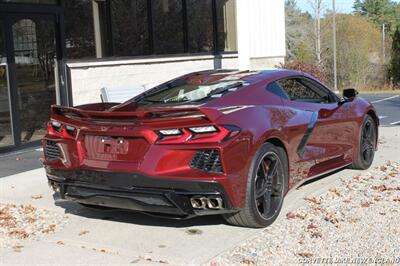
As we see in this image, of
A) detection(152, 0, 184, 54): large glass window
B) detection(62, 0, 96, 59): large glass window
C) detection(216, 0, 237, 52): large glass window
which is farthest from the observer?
detection(216, 0, 237, 52): large glass window

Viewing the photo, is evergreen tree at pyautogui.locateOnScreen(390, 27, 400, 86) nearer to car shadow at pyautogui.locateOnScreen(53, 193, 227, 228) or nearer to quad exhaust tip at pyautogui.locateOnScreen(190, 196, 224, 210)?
car shadow at pyautogui.locateOnScreen(53, 193, 227, 228)

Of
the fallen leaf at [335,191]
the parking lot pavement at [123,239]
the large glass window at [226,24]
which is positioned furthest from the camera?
the large glass window at [226,24]

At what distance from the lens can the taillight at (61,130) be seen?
520 cm

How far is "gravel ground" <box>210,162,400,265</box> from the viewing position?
4512 mm

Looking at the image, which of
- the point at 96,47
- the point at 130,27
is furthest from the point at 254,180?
the point at 130,27

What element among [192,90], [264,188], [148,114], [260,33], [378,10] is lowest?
[264,188]

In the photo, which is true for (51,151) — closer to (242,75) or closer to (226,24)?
(242,75)

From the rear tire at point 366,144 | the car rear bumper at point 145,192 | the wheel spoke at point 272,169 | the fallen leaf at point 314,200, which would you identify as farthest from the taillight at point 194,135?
the rear tire at point 366,144

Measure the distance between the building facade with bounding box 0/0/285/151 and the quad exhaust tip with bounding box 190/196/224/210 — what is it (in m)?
5.84

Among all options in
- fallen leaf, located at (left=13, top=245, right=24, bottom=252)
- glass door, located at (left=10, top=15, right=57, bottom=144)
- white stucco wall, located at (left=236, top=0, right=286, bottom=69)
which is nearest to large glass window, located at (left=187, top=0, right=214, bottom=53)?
white stucco wall, located at (left=236, top=0, right=286, bottom=69)

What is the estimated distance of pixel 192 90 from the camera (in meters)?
5.98

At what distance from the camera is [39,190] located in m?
7.00

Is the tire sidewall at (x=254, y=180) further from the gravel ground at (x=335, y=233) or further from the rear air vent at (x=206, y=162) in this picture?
the rear air vent at (x=206, y=162)

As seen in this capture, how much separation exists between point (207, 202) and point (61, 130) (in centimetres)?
157
